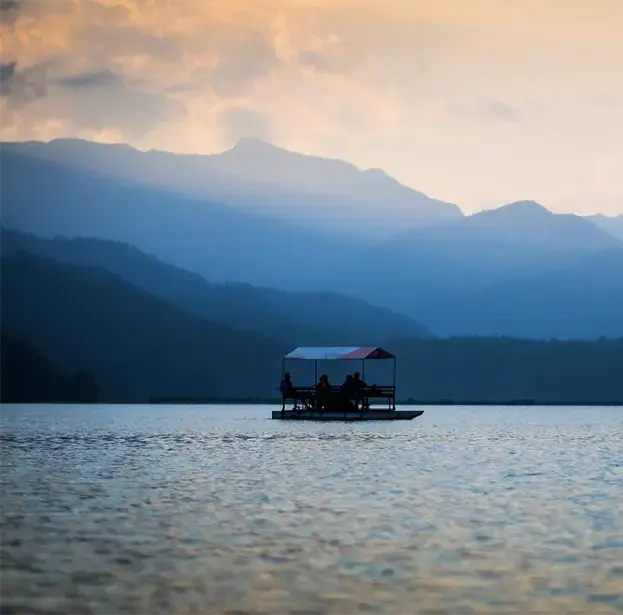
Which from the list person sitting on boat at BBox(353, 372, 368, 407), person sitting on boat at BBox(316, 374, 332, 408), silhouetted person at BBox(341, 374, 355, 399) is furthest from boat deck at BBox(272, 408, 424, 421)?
person sitting on boat at BBox(353, 372, 368, 407)

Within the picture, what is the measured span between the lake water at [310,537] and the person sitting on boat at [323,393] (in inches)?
1606

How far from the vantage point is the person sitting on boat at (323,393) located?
9331cm

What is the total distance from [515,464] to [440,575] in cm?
3036

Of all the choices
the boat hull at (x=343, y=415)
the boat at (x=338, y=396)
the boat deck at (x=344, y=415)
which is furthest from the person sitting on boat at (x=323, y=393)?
the boat hull at (x=343, y=415)

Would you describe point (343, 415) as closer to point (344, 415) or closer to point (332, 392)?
point (344, 415)

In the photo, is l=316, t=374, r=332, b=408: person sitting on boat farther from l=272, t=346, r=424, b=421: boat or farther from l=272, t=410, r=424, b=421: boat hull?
l=272, t=410, r=424, b=421: boat hull

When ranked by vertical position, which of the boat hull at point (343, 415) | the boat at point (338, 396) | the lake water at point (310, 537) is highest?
the boat at point (338, 396)

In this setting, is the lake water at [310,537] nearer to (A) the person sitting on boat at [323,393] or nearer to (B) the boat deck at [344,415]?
(A) the person sitting on boat at [323,393]

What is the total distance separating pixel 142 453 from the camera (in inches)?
2345

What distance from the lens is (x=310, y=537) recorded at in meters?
26.6

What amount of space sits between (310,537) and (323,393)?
67.4 meters

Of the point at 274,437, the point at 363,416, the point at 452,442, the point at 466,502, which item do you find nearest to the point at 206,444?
the point at 274,437

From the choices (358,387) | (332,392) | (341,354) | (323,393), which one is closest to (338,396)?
(332,392)

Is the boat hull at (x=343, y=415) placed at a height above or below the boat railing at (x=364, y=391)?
below
